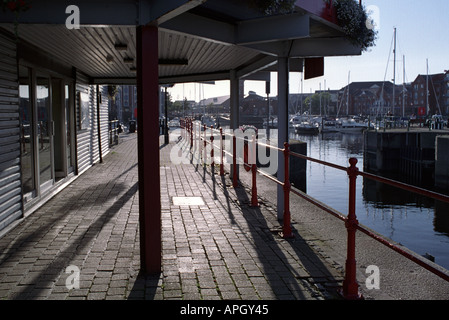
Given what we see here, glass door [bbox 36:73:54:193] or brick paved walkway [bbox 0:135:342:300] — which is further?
glass door [bbox 36:73:54:193]

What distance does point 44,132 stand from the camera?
8617 millimetres

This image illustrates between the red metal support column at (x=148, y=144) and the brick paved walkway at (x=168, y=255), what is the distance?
282 millimetres

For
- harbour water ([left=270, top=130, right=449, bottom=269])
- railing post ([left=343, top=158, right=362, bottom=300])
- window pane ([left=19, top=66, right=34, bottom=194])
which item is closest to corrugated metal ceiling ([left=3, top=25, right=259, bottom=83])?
window pane ([left=19, top=66, right=34, bottom=194])

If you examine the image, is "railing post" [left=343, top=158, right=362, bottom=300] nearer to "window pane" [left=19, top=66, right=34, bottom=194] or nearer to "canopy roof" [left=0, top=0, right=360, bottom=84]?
"canopy roof" [left=0, top=0, right=360, bottom=84]

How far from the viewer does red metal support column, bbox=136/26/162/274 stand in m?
4.29

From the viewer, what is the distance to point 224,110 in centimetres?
11862

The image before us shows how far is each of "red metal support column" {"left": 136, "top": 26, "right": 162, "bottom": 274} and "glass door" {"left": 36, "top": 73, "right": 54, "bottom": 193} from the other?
425cm

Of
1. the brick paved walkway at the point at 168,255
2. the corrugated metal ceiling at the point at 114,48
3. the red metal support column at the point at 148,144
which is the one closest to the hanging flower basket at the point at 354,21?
the corrugated metal ceiling at the point at 114,48

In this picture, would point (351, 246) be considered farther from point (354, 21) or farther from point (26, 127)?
point (26, 127)

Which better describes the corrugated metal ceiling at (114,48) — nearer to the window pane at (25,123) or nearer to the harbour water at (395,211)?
the window pane at (25,123)

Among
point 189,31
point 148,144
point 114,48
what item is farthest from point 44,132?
point 148,144
